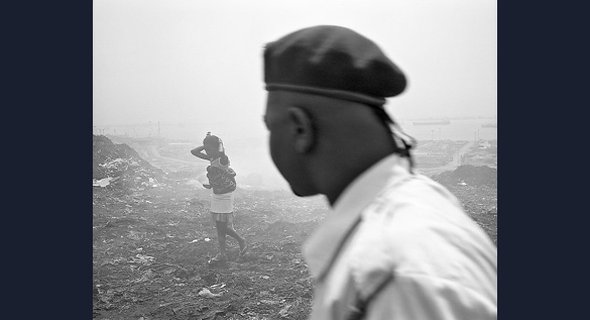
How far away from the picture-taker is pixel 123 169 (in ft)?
15.0

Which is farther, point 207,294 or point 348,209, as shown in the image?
point 207,294

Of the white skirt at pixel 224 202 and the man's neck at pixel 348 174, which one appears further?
the white skirt at pixel 224 202

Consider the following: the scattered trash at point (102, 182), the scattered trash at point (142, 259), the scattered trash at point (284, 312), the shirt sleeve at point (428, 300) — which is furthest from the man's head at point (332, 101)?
the scattered trash at point (102, 182)

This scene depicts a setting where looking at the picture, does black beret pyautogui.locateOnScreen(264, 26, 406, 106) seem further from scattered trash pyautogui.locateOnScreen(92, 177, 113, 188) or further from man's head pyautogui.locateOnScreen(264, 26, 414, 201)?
scattered trash pyautogui.locateOnScreen(92, 177, 113, 188)

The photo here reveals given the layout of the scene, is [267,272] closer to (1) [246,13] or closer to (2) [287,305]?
(2) [287,305]

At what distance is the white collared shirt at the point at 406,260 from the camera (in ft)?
2.62

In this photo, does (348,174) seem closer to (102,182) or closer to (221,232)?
(221,232)

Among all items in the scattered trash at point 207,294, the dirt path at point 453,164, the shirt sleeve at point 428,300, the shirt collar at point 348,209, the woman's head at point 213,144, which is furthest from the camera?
the dirt path at point 453,164

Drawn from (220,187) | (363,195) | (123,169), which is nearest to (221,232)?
(220,187)

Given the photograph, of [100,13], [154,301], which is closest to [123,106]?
[100,13]

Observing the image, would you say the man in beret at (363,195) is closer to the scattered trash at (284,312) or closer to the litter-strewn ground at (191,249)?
the scattered trash at (284,312)

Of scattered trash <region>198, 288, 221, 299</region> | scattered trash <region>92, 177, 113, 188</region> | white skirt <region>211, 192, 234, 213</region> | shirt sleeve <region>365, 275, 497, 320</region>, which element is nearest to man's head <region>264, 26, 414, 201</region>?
shirt sleeve <region>365, 275, 497, 320</region>

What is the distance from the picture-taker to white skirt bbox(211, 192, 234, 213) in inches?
168

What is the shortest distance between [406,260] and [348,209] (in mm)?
217
